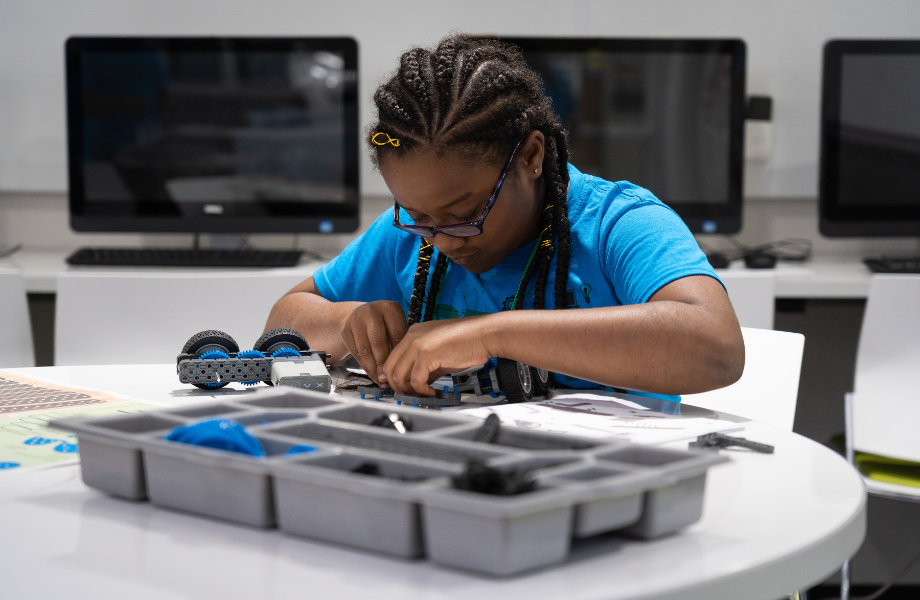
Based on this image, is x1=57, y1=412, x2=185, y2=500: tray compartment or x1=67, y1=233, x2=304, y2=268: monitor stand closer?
x1=57, y1=412, x2=185, y2=500: tray compartment

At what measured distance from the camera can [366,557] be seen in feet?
1.76

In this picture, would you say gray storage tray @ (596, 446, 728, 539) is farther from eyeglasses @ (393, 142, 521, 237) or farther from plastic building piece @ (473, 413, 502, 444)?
eyeglasses @ (393, 142, 521, 237)

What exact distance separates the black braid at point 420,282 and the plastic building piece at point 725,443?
578 mm

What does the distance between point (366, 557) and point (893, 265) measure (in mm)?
2216

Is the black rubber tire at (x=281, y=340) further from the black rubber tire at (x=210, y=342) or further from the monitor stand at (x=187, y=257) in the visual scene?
the monitor stand at (x=187, y=257)

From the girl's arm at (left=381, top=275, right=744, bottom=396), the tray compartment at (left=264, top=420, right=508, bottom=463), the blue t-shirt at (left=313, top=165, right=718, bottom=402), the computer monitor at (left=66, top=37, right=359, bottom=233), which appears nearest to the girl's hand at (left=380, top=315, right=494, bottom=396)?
the girl's arm at (left=381, top=275, right=744, bottom=396)

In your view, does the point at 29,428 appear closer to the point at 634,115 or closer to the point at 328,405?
the point at 328,405

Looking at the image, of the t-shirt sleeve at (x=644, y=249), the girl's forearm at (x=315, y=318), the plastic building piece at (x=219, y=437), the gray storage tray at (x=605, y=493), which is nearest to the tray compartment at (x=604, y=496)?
the gray storage tray at (x=605, y=493)

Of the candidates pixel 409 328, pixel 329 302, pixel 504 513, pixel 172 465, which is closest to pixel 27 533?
pixel 172 465

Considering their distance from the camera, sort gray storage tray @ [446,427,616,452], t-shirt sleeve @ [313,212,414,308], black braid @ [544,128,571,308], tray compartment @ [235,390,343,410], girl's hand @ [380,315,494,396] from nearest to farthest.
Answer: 1. gray storage tray @ [446,427,616,452]
2. tray compartment @ [235,390,343,410]
3. girl's hand @ [380,315,494,396]
4. black braid @ [544,128,571,308]
5. t-shirt sleeve @ [313,212,414,308]

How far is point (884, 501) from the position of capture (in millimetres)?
2504

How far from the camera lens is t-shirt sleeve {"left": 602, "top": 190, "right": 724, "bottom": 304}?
106cm

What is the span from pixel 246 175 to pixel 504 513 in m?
2.17

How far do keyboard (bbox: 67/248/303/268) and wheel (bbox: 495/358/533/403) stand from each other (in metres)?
1.44
